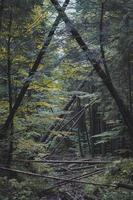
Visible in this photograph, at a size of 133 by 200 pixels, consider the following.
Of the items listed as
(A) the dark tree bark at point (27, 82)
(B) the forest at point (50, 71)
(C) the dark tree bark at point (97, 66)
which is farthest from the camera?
(C) the dark tree bark at point (97, 66)

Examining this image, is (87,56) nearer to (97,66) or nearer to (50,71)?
(97,66)

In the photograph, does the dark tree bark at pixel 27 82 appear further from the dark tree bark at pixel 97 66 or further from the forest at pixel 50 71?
the dark tree bark at pixel 97 66

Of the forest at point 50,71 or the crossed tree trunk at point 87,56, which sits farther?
the crossed tree trunk at point 87,56

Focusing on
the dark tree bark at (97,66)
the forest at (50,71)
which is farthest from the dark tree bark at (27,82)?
the dark tree bark at (97,66)

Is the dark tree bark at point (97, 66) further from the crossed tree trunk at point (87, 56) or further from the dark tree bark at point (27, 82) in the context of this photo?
the dark tree bark at point (27, 82)

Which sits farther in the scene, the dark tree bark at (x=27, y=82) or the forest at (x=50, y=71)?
the dark tree bark at (x=27, y=82)

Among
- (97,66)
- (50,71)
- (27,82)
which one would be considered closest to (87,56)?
(97,66)

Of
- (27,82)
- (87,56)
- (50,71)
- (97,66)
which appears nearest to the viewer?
(87,56)

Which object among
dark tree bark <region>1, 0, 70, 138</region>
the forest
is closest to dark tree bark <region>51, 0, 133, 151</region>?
the forest

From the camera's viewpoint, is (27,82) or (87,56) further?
(27,82)

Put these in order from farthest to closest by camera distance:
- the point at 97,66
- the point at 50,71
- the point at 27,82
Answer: the point at 50,71, the point at 97,66, the point at 27,82

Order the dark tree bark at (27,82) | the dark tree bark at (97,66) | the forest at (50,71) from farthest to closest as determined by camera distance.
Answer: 1. the dark tree bark at (97,66)
2. the dark tree bark at (27,82)
3. the forest at (50,71)

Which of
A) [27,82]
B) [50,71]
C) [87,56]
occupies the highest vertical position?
[87,56]

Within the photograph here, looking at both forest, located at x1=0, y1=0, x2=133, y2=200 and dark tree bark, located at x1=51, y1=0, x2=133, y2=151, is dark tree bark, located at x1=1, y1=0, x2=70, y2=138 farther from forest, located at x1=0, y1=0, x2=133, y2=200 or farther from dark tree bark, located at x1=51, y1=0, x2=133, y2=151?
dark tree bark, located at x1=51, y1=0, x2=133, y2=151
